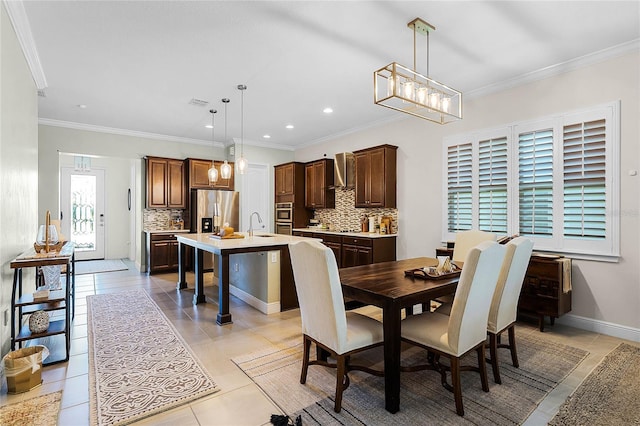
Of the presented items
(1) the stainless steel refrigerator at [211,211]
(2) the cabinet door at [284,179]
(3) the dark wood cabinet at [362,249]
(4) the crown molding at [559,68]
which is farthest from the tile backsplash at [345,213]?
(4) the crown molding at [559,68]

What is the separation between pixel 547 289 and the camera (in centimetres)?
336

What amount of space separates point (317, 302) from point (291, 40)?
7.79 ft

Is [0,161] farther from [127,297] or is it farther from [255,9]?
[127,297]

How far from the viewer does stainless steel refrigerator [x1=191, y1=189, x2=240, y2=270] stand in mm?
6547

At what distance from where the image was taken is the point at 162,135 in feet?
21.9

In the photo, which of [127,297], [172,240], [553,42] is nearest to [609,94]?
[553,42]

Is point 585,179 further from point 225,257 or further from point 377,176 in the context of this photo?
point 225,257

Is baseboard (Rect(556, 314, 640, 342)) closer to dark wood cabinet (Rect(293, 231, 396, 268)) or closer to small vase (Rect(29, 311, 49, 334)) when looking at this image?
dark wood cabinet (Rect(293, 231, 396, 268))

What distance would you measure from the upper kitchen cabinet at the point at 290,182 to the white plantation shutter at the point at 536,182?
4.31 m

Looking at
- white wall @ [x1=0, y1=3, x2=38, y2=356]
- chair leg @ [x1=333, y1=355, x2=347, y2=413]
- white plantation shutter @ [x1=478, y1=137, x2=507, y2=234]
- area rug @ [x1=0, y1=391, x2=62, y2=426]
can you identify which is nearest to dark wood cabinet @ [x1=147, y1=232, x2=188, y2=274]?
white wall @ [x1=0, y1=3, x2=38, y2=356]

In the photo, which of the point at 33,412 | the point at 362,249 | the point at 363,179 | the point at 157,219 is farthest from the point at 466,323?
the point at 157,219

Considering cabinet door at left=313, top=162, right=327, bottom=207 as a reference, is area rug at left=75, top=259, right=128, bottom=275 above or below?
below

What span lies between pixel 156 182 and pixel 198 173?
811 mm

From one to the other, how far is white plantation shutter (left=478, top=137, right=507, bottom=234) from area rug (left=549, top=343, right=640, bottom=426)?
176cm
